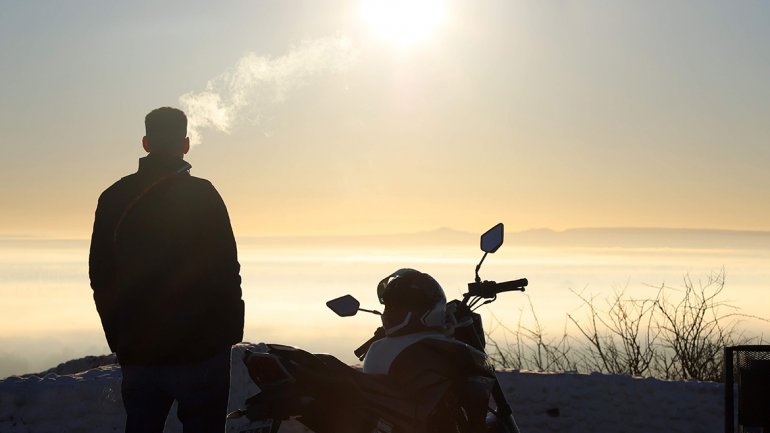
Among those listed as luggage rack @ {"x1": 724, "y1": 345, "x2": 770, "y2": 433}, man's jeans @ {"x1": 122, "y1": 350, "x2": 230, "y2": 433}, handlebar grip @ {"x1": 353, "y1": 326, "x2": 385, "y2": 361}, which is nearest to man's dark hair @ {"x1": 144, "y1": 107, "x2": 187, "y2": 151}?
man's jeans @ {"x1": 122, "y1": 350, "x2": 230, "y2": 433}

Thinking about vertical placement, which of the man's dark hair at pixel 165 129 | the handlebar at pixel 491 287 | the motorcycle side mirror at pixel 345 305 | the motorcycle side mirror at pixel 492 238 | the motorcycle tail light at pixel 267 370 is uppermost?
the man's dark hair at pixel 165 129

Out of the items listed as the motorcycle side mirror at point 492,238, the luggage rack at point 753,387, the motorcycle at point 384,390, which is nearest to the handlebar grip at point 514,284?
the motorcycle side mirror at point 492,238

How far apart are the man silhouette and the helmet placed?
77 cm

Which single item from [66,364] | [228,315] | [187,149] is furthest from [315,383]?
[66,364]

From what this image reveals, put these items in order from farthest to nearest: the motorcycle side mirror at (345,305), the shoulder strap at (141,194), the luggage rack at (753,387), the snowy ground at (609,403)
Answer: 1. the snowy ground at (609,403)
2. the luggage rack at (753,387)
3. the motorcycle side mirror at (345,305)
4. the shoulder strap at (141,194)

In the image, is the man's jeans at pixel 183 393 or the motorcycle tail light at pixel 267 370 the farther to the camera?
the man's jeans at pixel 183 393

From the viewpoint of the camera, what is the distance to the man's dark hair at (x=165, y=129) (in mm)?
4449

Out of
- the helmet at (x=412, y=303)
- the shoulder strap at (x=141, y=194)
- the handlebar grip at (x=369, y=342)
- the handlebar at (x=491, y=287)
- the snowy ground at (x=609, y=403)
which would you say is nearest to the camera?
the shoulder strap at (x=141, y=194)

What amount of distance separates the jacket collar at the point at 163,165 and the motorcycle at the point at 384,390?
94 centimetres

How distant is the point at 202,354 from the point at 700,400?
587cm

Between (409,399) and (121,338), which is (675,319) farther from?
(121,338)

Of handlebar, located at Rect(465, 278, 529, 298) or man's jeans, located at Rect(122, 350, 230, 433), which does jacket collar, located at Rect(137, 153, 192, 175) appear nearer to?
man's jeans, located at Rect(122, 350, 230, 433)

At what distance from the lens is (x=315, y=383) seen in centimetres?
410

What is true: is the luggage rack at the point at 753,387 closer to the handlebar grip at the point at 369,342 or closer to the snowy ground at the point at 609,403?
the snowy ground at the point at 609,403
